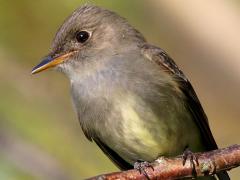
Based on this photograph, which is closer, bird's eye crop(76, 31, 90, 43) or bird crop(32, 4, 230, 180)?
bird crop(32, 4, 230, 180)

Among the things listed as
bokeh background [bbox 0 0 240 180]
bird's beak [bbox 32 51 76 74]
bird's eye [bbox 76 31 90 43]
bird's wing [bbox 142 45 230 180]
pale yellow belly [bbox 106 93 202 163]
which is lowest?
pale yellow belly [bbox 106 93 202 163]

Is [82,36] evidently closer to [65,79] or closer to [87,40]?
[87,40]

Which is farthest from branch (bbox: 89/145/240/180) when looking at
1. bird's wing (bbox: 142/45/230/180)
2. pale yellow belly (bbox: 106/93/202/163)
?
bird's wing (bbox: 142/45/230/180)

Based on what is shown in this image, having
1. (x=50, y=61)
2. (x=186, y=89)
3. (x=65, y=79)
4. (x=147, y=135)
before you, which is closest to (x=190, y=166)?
(x=147, y=135)

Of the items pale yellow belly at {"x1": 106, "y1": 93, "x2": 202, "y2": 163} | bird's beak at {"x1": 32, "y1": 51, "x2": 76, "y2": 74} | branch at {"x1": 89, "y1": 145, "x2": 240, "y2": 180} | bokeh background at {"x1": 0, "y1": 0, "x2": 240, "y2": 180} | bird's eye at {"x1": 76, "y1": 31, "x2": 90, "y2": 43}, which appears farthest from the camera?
bokeh background at {"x1": 0, "y1": 0, "x2": 240, "y2": 180}

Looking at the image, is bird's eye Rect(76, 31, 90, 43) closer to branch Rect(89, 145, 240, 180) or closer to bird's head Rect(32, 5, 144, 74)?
bird's head Rect(32, 5, 144, 74)

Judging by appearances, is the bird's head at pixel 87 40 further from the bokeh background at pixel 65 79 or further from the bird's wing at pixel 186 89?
the bokeh background at pixel 65 79

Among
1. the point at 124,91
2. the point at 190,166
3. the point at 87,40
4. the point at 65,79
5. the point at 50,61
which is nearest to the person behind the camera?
the point at 190,166
